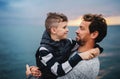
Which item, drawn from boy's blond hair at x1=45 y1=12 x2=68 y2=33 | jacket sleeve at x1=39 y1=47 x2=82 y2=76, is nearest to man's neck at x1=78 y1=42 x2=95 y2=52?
jacket sleeve at x1=39 y1=47 x2=82 y2=76

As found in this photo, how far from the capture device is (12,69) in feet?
11.4

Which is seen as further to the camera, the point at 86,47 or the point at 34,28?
the point at 34,28

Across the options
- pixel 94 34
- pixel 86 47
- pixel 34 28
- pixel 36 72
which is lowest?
pixel 36 72

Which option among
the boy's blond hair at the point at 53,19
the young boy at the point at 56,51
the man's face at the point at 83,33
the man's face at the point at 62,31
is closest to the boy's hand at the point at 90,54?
the young boy at the point at 56,51

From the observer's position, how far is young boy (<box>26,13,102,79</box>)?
10.3ft

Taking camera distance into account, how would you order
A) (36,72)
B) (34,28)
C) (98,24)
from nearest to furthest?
(98,24), (36,72), (34,28)

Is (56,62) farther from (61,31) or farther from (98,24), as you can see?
(98,24)

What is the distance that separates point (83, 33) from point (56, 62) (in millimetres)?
341

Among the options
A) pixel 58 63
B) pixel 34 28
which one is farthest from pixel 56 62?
pixel 34 28

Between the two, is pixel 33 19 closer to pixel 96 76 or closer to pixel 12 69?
pixel 12 69

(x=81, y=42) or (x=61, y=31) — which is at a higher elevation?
(x=61, y=31)

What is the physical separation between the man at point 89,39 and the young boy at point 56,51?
0.17 feet

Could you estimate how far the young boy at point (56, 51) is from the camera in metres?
3.13

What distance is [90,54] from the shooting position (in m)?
3.16
